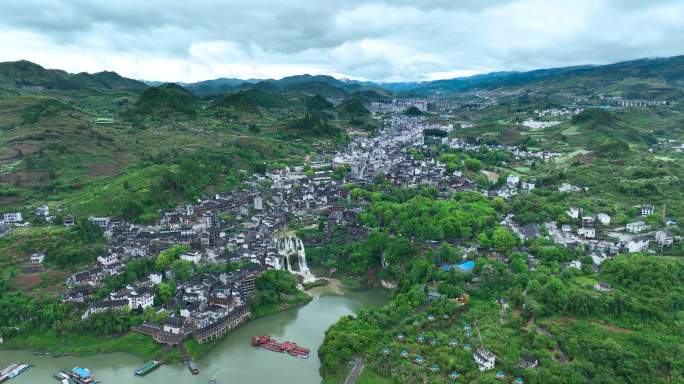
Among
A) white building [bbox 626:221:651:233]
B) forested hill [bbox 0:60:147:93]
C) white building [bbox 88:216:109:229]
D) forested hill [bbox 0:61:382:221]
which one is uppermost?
forested hill [bbox 0:60:147:93]

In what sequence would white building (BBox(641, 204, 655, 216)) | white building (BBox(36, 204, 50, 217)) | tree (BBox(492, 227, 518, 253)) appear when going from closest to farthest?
tree (BBox(492, 227, 518, 253)) → white building (BBox(641, 204, 655, 216)) → white building (BBox(36, 204, 50, 217))

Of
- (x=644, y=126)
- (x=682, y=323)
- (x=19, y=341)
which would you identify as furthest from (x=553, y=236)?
(x=644, y=126)

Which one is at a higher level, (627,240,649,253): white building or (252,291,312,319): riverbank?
(627,240,649,253): white building

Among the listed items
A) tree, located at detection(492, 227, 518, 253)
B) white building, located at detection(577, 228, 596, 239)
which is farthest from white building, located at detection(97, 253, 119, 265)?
white building, located at detection(577, 228, 596, 239)

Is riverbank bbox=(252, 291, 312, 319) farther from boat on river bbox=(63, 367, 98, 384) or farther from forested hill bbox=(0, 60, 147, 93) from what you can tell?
forested hill bbox=(0, 60, 147, 93)

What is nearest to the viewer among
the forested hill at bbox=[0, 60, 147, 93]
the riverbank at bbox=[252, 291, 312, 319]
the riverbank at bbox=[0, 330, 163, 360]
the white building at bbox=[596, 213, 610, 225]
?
the riverbank at bbox=[0, 330, 163, 360]

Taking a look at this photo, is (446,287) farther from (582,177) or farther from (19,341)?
(582,177)

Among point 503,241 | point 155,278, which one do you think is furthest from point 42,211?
point 503,241

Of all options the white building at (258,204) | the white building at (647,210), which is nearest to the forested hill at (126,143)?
the white building at (258,204)
